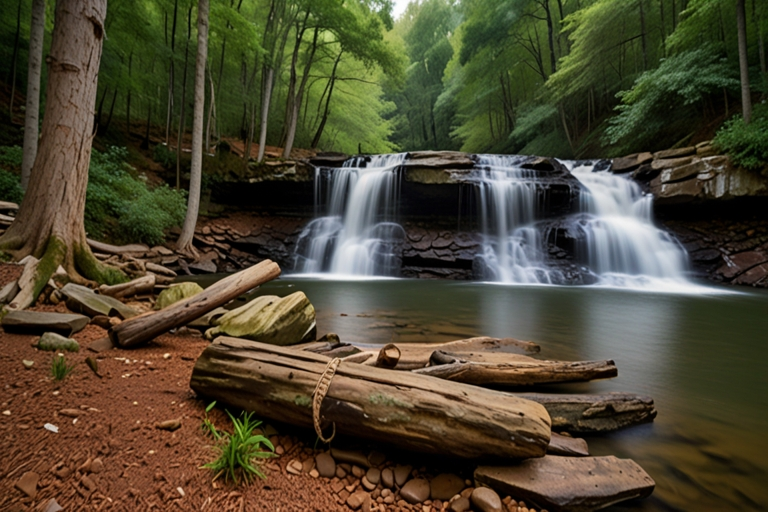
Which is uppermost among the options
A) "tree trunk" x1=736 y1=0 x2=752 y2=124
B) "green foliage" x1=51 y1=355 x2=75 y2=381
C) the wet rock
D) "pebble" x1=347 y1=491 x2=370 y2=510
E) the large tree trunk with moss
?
"tree trunk" x1=736 y1=0 x2=752 y2=124

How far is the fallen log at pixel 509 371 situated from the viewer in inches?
88.4

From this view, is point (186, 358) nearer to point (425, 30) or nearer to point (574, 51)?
point (574, 51)

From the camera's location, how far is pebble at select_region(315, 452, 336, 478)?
1527mm

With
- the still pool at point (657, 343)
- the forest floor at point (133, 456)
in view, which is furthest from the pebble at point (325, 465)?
the still pool at point (657, 343)

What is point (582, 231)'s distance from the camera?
38.2ft

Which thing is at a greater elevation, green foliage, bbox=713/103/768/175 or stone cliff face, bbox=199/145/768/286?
green foliage, bbox=713/103/768/175

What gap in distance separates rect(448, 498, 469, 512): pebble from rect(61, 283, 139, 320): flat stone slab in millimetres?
3474

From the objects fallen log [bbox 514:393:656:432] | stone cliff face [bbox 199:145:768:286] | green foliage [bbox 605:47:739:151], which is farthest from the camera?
green foliage [bbox 605:47:739:151]

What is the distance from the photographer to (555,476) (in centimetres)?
151

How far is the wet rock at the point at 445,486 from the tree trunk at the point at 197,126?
1046 centimetres

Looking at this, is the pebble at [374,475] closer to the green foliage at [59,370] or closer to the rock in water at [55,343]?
the green foliage at [59,370]

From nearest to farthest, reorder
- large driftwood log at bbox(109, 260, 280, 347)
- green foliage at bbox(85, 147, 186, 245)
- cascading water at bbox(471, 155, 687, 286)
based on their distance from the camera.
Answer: large driftwood log at bbox(109, 260, 280, 347)
green foliage at bbox(85, 147, 186, 245)
cascading water at bbox(471, 155, 687, 286)

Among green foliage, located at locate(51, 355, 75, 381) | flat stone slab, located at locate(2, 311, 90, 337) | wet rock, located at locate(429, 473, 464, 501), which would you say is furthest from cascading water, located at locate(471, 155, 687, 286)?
green foliage, located at locate(51, 355, 75, 381)

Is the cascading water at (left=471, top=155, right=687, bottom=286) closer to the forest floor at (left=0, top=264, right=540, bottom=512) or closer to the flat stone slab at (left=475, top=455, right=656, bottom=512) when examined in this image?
the flat stone slab at (left=475, top=455, right=656, bottom=512)
